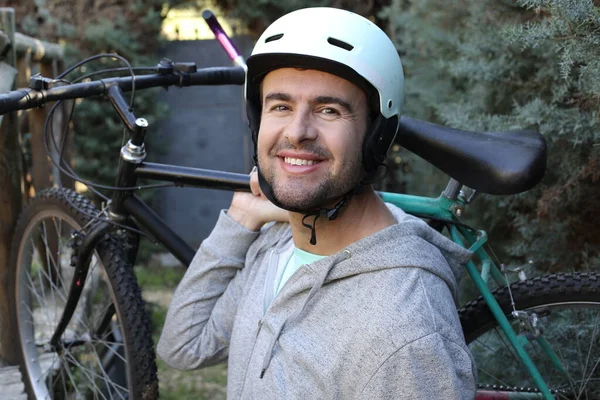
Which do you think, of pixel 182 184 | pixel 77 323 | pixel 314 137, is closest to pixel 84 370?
pixel 77 323

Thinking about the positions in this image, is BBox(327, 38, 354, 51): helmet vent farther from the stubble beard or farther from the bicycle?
the bicycle

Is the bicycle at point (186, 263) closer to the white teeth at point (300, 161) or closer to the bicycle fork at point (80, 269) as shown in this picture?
the bicycle fork at point (80, 269)

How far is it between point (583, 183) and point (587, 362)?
88cm

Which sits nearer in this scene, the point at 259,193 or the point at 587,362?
the point at 259,193

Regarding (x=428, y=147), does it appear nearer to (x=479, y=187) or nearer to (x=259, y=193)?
(x=479, y=187)

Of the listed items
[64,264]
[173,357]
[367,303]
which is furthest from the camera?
[64,264]

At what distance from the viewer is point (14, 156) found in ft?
11.1

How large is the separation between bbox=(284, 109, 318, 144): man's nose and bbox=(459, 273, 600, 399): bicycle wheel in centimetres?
87

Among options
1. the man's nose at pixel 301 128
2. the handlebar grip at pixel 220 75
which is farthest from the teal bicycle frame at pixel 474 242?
the handlebar grip at pixel 220 75

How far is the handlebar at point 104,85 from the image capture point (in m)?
2.38

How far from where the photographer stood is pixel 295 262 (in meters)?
1.97

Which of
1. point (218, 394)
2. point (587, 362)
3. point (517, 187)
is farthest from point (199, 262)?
point (218, 394)

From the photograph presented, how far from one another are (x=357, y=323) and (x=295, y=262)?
14.8 inches

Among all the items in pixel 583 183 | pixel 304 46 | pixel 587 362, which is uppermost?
pixel 304 46
